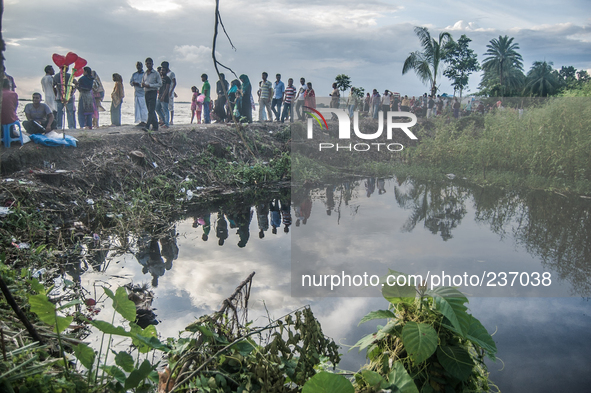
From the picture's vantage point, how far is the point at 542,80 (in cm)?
3566

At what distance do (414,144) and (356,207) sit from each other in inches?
145

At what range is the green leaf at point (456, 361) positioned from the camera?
1.56 meters

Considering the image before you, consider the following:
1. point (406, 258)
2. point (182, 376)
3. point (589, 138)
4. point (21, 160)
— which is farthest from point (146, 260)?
point (589, 138)

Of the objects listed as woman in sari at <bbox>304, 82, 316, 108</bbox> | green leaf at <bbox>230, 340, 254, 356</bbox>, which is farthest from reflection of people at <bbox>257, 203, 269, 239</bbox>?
woman in sari at <bbox>304, 82, 316, 108</bbox>

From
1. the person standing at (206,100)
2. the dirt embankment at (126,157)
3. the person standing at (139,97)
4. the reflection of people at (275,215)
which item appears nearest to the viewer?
the reflection of people at (275,215)

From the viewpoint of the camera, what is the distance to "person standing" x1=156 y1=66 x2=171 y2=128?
10.7 m

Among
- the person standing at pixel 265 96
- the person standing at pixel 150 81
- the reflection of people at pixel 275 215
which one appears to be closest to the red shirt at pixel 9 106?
the person standing at pixel 150 81

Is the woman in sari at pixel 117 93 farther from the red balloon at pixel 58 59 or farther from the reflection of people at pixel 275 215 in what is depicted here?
the reflection of people at pixel 275 215

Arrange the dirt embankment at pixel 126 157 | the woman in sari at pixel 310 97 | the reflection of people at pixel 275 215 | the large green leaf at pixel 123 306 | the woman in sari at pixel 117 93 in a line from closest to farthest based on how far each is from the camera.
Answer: the large green leaf at pixel 123 306 < the reflection of people at pixel 275 215 < the dirt embankment at pixel 126 157 < the woman in sari at pixel 117 93 < the woman in sari at pixel 310 97

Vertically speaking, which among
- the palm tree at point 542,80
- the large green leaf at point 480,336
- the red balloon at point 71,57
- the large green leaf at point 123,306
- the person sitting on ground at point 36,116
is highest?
the palm tree at point 542,80

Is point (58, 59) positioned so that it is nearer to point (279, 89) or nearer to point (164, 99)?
point (164, 99)

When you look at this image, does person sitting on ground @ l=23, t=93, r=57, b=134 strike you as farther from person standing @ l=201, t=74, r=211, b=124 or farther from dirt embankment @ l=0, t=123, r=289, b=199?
person standing @ l=201, t=74, r=211, b=124

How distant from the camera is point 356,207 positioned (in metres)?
8.84

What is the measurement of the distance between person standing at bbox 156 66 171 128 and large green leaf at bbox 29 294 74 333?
9.76 metres
